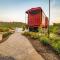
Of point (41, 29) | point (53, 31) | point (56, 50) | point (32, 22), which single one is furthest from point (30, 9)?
point (56, 50)

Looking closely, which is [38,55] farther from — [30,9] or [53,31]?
[30,9]

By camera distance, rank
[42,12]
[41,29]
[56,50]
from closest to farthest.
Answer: [56,50] → [41,29] → [42,12]

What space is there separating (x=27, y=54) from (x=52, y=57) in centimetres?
89

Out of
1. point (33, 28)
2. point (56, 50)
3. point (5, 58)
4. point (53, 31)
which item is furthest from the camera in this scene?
point (33, 28)

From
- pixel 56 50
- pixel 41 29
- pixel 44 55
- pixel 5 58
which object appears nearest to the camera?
pixel 5 58

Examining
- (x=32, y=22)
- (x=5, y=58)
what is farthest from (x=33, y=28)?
(x=5, y=58)

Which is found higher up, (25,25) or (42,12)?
(42,12)

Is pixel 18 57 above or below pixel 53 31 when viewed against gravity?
below

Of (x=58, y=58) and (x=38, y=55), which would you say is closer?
(x=58, y=58)

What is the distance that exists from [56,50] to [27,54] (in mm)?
989

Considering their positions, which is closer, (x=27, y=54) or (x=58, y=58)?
(x=58, y=58)

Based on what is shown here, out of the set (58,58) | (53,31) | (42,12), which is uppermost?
(42,12)

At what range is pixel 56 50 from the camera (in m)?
6.63

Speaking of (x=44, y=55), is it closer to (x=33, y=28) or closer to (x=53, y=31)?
(x=53, y=31)
